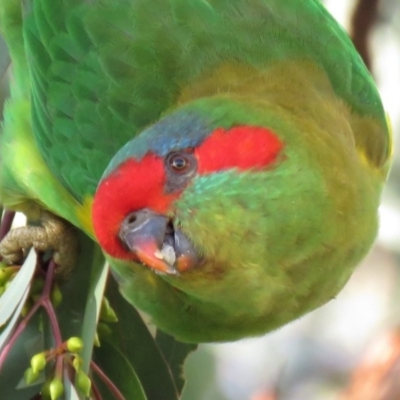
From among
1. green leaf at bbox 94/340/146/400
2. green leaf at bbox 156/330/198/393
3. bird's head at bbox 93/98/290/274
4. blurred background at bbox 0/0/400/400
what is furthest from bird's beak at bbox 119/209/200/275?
blurred background at bbox 0/0/400/400

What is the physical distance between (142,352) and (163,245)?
42 centimetres

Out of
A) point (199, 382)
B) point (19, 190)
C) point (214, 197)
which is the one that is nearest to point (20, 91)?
point (19, 190)

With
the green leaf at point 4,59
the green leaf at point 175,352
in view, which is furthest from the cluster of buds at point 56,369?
the green leaf at point 4,59

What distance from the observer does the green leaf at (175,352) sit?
3.40 ft

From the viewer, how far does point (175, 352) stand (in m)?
1.04

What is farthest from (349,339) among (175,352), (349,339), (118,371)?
(118,371)

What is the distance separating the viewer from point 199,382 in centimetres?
153

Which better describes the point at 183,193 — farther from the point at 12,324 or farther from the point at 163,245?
the point at 12,324

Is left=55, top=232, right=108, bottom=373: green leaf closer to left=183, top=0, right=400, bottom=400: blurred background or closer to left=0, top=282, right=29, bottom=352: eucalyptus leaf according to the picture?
left=0, top=282, right=29, bottom=352: eucalyptus leaf

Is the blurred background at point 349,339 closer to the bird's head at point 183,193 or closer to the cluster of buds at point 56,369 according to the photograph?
the cluster of buds at point 56,369

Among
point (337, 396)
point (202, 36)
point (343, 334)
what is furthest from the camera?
point (343, 334)

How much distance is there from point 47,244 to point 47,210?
0.14 meters

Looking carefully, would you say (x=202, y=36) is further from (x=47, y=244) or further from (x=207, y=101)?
(x=47, y=244)

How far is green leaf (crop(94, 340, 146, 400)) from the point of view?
0.90m
